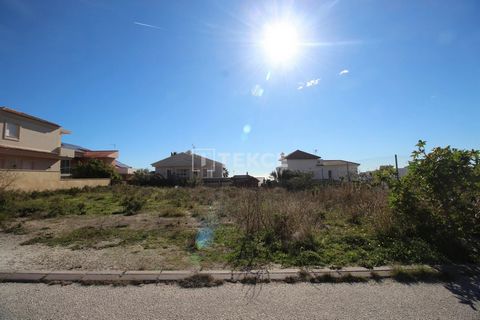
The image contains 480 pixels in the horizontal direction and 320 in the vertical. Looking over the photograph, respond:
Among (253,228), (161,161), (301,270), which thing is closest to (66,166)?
(161,161)

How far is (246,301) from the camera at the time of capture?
3.16 meters

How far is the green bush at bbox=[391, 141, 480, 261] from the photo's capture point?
5.07 metres

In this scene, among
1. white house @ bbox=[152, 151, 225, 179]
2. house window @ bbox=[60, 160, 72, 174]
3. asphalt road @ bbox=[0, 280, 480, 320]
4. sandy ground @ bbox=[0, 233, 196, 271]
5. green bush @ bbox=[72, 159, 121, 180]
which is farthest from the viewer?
white house @ bbox=[152, 151, 225, 179]

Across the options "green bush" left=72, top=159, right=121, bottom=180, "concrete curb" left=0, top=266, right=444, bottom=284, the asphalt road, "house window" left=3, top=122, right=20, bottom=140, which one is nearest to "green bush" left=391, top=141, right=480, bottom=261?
the asphalt road

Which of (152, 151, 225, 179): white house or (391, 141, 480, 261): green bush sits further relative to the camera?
(152, 151, 225, 179): white house

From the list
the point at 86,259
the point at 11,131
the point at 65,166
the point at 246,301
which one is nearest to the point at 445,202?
the point at 246,301

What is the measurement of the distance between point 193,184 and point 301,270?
2309 centimetres

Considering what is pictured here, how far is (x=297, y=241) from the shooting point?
527 centimetres

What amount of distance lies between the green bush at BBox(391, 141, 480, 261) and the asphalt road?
1.77 m

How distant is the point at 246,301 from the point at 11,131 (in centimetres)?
2628

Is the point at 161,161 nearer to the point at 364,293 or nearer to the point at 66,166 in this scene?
the point at 66,166

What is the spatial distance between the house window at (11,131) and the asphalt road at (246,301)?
23.1 metres

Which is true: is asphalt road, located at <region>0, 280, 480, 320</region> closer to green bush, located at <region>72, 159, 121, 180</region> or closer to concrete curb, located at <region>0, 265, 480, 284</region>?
concrete curb, located at <region>0, 265, 480, 284</region>

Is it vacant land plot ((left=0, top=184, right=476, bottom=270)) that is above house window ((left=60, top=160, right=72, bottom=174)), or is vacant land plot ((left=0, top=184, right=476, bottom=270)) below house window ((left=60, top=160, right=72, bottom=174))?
below
